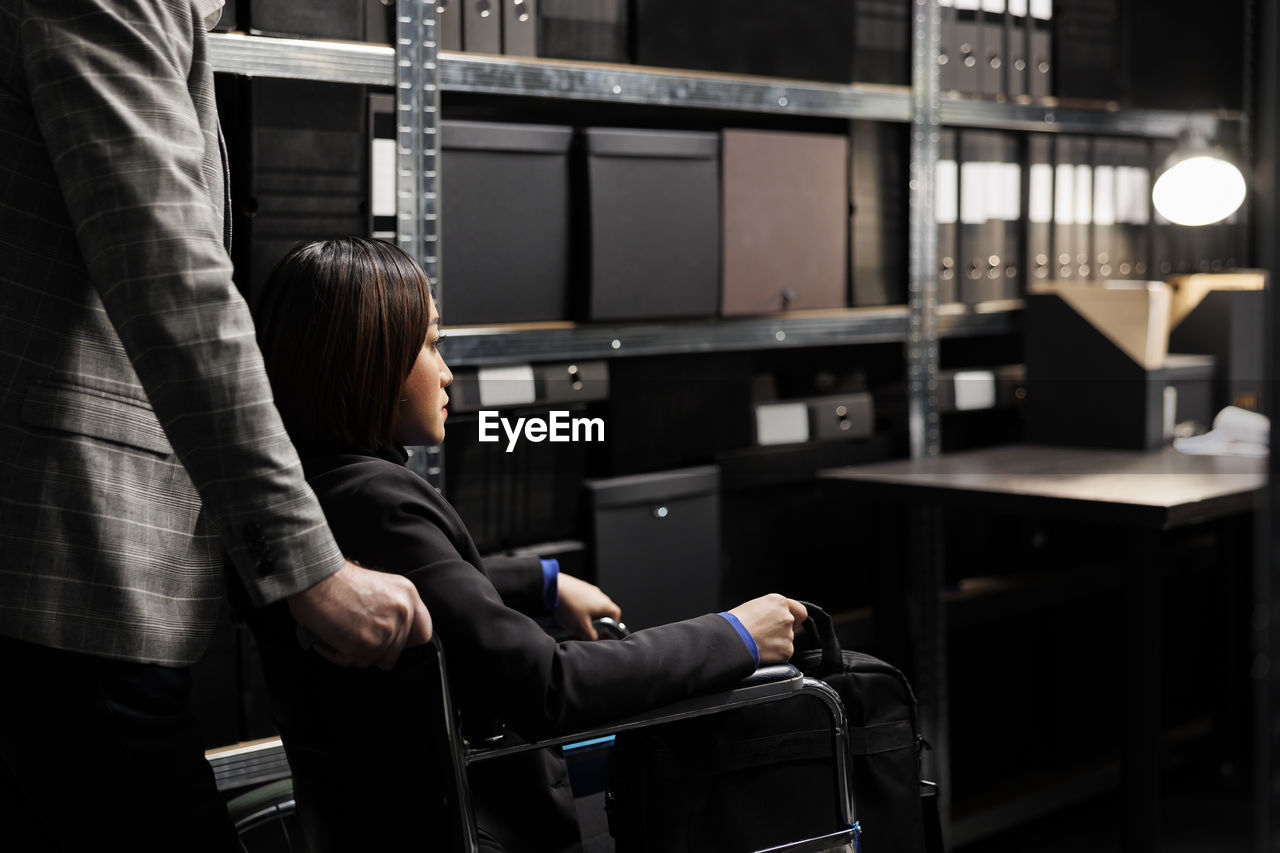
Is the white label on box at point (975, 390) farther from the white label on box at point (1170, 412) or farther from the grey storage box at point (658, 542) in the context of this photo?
the grey storage box at point (658, 542)

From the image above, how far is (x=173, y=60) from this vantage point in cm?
105

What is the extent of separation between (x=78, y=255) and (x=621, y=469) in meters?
1.25

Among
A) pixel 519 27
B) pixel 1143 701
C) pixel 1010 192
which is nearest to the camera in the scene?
pixel 519 27

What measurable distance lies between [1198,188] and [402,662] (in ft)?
7.69

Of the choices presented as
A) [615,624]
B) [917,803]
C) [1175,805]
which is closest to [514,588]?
[615,624]

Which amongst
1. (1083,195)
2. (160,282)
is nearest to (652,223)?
(1083,195)

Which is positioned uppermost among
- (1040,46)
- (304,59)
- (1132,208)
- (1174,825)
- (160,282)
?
(1040,46)

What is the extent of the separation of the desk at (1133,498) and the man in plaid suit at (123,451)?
129 centimetres

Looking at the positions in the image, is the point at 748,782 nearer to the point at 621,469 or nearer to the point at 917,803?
the point at 917,803

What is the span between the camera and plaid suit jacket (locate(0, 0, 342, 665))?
3.25 ft

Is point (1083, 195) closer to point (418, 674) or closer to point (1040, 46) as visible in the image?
point (1040, 46)

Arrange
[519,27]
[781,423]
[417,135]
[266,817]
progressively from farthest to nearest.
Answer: [781,423] → [519,27] → [417,135] → [266,817]

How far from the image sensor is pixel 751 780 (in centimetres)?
127

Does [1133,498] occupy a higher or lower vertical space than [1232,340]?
lower
